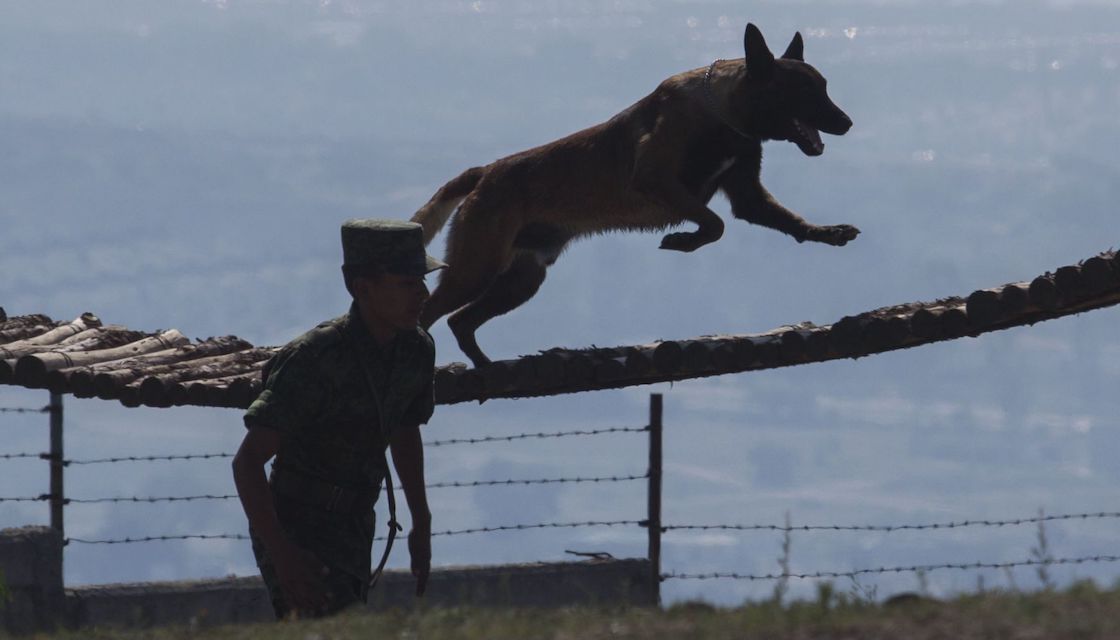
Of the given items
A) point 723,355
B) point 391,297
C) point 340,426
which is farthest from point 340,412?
point 723,355

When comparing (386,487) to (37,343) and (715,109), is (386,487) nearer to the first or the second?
(715,109)

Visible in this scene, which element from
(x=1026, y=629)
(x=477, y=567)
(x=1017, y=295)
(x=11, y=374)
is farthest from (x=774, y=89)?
(x=1026, y=629)

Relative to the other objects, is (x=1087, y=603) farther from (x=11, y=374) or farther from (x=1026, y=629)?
(x=11, y=374)

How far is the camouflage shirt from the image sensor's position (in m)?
5.08

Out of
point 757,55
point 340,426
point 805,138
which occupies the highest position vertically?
point 757,55

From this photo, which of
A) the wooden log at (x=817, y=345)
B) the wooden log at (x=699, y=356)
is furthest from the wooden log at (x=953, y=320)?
the wooden log at (x=699, y=356)

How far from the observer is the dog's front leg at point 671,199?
9.16m

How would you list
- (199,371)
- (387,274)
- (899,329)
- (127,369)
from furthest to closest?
(199,371)
(127,369)
(899,329)
(387,274)

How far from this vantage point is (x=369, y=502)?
5414 millimetres

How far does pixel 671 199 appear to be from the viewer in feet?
30.8

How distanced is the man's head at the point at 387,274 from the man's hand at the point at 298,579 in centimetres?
77

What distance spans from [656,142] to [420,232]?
4354 mm

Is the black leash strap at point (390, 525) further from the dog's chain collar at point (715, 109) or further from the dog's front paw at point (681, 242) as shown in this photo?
the dog's chain collar at point (715, 109)

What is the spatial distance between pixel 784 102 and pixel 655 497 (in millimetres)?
2415
